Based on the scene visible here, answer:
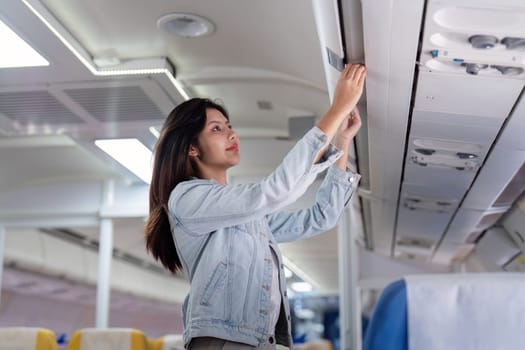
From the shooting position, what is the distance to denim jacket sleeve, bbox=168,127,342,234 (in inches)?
90.4

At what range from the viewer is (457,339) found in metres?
1.71

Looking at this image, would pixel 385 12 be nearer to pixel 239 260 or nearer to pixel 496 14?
pixel 496 14

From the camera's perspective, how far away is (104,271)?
7824 mm

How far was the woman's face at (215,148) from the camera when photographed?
266 centimetres

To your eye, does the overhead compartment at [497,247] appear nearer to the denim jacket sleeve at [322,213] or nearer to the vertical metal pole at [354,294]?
the vertical metal pole at [354,294]

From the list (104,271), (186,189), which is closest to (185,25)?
(186,189)

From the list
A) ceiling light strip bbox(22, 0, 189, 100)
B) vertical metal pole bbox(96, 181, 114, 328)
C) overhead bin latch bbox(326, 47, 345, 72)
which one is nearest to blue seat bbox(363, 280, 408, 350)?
overhead bin latch bbox(326, 47, 345, 72)

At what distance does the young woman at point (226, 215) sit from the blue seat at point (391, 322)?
66 centimetres

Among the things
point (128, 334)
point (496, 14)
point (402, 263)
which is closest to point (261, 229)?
point (496, 14)

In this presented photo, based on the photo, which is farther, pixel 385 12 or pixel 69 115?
pixel 69 115

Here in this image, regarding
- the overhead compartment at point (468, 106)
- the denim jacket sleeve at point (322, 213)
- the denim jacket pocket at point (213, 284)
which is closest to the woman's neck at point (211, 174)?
the denim jacket sleeve at point (322, 213)

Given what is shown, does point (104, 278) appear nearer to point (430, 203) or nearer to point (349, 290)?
point (349, 290)

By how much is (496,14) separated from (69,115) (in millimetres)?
3727

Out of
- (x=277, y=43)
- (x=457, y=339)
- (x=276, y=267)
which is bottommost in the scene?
(x=457, y=339)
